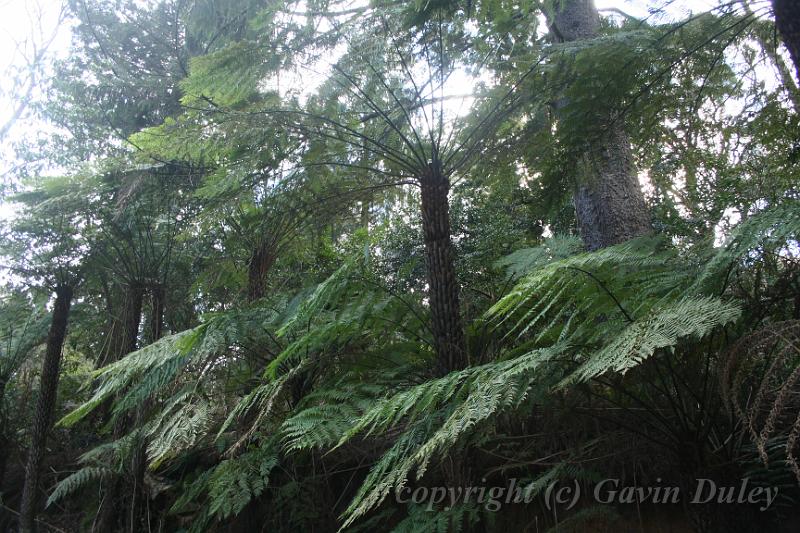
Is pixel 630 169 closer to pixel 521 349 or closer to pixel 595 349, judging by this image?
pixel 521 349

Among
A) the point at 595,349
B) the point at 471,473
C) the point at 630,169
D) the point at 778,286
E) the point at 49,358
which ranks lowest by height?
the point at 471,473

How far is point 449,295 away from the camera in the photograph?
2807 mm

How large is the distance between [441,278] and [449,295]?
0.09m

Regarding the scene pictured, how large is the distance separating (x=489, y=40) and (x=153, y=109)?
5.91m

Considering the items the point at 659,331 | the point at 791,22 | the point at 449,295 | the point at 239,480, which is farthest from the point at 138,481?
the point at 791,22

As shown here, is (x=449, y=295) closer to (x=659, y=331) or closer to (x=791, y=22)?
(x=659, y=331)

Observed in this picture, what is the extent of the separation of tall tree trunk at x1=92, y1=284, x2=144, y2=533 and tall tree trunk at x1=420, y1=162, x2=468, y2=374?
3.47m

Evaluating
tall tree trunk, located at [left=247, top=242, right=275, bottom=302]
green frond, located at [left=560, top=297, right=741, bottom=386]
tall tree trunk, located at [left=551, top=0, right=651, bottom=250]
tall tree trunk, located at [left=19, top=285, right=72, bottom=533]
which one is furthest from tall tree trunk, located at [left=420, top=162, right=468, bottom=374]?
tall tree trunk, located at [left=19, top=285, right=72, bottom=533]

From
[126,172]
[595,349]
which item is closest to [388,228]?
[126,172]

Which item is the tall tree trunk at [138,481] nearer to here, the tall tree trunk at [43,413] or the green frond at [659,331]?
the tall tree trunk at [43,413]

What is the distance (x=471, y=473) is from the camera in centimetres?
277

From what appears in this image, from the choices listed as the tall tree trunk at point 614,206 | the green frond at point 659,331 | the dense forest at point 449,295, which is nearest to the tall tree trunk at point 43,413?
the dense forest at point 449,295

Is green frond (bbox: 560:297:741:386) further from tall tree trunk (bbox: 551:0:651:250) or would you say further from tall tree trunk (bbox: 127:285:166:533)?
tall tree trunk (bbox: 127:285:166:533)

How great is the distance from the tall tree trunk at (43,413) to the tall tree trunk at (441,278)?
4243 mm
